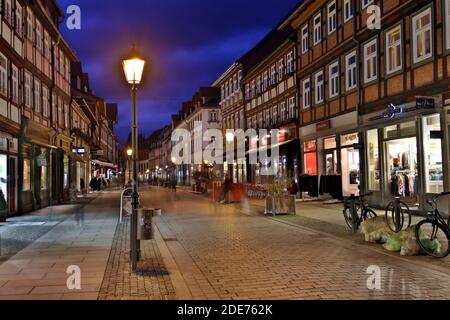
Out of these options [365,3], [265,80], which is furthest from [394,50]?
[265,80]

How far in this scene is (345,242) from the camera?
1147 cm

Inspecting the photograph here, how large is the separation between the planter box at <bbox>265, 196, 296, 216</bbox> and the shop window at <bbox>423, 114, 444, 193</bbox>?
466 centimetres

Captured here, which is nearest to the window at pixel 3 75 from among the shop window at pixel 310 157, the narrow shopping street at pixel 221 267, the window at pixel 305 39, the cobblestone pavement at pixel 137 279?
the narrow shopping street at pixel 221 267

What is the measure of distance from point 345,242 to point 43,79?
60.8ft

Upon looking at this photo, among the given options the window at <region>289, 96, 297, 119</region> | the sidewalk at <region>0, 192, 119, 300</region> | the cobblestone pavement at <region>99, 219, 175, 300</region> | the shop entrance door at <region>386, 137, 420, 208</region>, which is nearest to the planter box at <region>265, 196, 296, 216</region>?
the shop entrance door at <region>386, 137, 420, 208</region>

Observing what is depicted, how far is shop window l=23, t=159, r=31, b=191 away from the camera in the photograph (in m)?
20.9

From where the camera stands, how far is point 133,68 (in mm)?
9648

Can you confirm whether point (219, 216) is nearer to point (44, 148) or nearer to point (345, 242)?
point (345, 242)

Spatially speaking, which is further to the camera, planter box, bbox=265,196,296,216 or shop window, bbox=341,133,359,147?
shop window, bbox=341,133,359,147

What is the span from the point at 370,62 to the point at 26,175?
1488cm

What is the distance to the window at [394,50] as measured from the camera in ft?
59.3

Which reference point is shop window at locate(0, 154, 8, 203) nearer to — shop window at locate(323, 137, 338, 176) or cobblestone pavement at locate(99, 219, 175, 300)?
cobblestone pavement at locate(99, 219, 175, 300)
